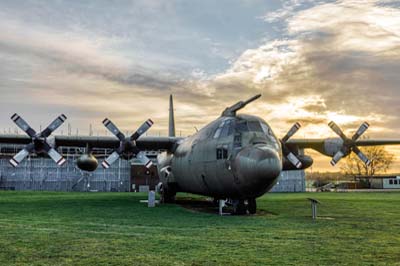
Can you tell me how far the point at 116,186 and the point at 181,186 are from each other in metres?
53.4

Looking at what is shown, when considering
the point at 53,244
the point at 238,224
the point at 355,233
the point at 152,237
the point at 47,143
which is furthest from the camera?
the point at 47,143

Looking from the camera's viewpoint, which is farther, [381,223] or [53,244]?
[381,223]

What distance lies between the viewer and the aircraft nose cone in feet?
52.7

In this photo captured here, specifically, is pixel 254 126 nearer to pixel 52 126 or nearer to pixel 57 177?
pixel 52 126

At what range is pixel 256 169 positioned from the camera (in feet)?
52.8

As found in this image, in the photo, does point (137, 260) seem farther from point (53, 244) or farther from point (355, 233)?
point (355, 233)

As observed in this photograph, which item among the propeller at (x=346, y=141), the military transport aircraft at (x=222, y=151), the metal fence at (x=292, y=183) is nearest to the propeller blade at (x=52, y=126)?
the military transport aircraft at (x=222, y=151)

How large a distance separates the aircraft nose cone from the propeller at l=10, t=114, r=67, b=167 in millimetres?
12758

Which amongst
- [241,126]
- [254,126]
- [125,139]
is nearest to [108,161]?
[125,139]

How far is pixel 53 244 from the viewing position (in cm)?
994

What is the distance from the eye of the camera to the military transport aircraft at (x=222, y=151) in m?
16.8

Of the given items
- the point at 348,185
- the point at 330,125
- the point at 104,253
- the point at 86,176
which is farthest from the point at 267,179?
the point at 348,185

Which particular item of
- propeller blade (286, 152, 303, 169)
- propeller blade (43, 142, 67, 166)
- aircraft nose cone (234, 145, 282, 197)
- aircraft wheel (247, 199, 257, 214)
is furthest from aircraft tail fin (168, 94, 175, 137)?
aircraft nose cone (234, 145, 282, 197)

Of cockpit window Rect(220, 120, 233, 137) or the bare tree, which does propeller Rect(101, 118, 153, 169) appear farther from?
the bare tree
